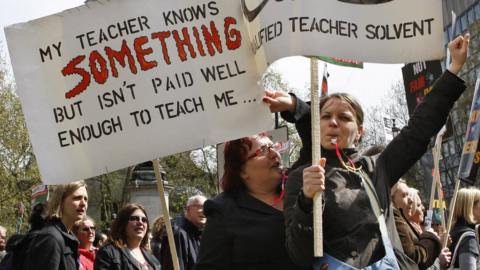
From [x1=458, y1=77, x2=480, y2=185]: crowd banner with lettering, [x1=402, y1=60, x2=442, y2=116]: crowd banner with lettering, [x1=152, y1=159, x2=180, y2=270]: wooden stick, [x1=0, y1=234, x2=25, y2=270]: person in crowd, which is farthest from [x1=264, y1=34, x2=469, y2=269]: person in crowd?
[x1=402, y1=60, x2=442, y2=116]: crowd banner with lettering

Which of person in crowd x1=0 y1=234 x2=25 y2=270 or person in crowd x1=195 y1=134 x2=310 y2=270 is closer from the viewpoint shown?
person in crowd x1=195 y1=134 x2=310 y2=270

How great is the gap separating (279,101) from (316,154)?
2.47 feet

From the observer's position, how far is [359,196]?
3518 mm

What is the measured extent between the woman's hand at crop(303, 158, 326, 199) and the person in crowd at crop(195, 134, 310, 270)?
2.37 ft

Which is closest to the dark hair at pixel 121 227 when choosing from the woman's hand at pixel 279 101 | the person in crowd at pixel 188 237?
the person in crowd at pixel 188 237

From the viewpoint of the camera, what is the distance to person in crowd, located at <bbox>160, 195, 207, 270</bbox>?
25.8ft

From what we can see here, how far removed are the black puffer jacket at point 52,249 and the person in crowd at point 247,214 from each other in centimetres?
183

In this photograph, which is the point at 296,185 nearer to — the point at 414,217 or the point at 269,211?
the point at 269,211

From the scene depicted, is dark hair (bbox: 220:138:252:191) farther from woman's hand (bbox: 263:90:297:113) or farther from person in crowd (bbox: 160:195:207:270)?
person in crowd (bbox: 160:195:207:270)

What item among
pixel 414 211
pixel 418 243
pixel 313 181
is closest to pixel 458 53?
pixel 313 181

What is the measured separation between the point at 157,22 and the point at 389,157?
144 centimetres

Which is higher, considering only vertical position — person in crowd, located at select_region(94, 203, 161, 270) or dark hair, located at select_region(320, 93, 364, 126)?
dark hair, located at select_region(320, 93, 364, 126)

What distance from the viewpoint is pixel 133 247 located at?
23.5 ft

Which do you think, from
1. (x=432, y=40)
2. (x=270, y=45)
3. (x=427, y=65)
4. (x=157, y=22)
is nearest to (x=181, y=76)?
(x=157, y=22)
